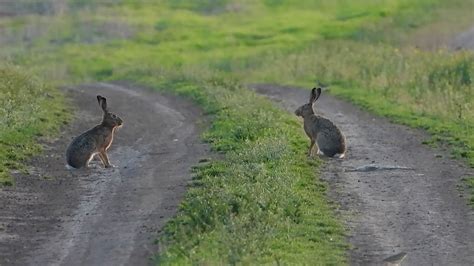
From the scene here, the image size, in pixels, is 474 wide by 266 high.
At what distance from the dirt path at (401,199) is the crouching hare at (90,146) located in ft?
12.1

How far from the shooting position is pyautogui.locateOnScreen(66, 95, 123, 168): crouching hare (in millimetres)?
18864

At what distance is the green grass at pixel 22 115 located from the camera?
19625 mm

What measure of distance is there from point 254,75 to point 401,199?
1025 inches

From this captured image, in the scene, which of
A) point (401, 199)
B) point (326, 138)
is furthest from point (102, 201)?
point (326, 138)

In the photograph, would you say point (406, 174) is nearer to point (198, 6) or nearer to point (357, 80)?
point (357, 80)

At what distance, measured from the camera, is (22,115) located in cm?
2345

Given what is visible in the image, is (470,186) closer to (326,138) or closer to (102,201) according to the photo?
(326,138)

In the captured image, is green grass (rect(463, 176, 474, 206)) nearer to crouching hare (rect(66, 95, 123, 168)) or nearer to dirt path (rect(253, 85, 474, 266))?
dirt path (rect(253, 85, 474, 266))

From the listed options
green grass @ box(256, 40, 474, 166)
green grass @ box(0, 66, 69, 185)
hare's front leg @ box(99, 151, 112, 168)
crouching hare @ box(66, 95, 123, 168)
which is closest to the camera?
crouching hare @ box(66, 95, 123, 168)

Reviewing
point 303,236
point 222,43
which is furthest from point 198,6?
point 303,236

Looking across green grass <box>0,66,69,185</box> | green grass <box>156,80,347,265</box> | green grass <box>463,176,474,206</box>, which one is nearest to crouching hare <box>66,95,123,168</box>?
green grass <box>0,66,69,185</box>

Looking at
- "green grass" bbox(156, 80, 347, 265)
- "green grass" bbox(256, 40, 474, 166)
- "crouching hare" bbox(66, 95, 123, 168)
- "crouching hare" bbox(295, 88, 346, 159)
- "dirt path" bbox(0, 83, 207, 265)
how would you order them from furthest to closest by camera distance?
1. "green grass" bbox(256, 40, 474, 166)
2. "crouching hare" bbox(295, 88, 346, 159)
3. "crouching hare" bbox(66, 95, 123, 168)
4. "dirt path" bbox(0, 83, 207, 265)
5. "green grass" bbox(156, 80, 347, 265)

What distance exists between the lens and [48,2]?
250ft

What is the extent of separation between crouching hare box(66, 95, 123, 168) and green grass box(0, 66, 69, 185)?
0.86m
